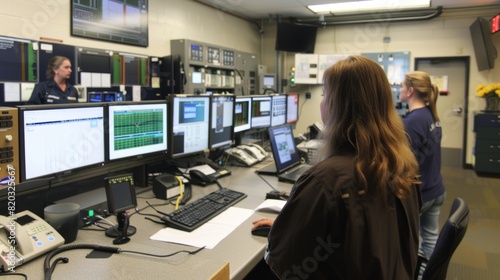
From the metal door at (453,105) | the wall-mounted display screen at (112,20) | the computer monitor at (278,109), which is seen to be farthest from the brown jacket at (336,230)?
the metal door at (453,105)

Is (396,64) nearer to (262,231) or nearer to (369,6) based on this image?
(369,6)

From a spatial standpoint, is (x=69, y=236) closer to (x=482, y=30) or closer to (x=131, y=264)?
(x=131, y=264)

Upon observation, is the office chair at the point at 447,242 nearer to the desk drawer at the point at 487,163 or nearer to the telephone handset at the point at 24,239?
the telephone handset at the point at 24,239

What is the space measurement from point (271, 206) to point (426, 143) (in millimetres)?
1162

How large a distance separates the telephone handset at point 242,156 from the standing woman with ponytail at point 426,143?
1115 millimetres

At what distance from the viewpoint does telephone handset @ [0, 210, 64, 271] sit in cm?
119

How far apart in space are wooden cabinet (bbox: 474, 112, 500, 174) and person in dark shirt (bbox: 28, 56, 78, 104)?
217 inches

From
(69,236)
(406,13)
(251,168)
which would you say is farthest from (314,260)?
(406,13)

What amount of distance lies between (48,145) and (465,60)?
664cm

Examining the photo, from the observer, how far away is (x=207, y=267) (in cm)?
124

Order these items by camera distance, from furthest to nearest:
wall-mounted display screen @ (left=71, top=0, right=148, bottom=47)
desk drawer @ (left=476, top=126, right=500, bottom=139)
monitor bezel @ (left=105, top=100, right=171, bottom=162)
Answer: desk drawer @ (left=476, top=126, right=500, bottom=139) → wall-mounted display screen @ (left=71, top=0, right=148, bottom=47) → monitor bezel @ (left=105, top=100, right=171, bottom=162)

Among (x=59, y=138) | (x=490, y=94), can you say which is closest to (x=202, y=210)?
(x=59, y=138)

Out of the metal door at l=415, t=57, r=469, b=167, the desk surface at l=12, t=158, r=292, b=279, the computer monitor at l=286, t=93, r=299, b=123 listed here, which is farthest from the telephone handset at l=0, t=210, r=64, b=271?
the metal door at l=415, t=57, r=469, b=167

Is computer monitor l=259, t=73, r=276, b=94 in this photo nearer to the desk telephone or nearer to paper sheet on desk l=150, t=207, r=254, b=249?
the desk telephone
